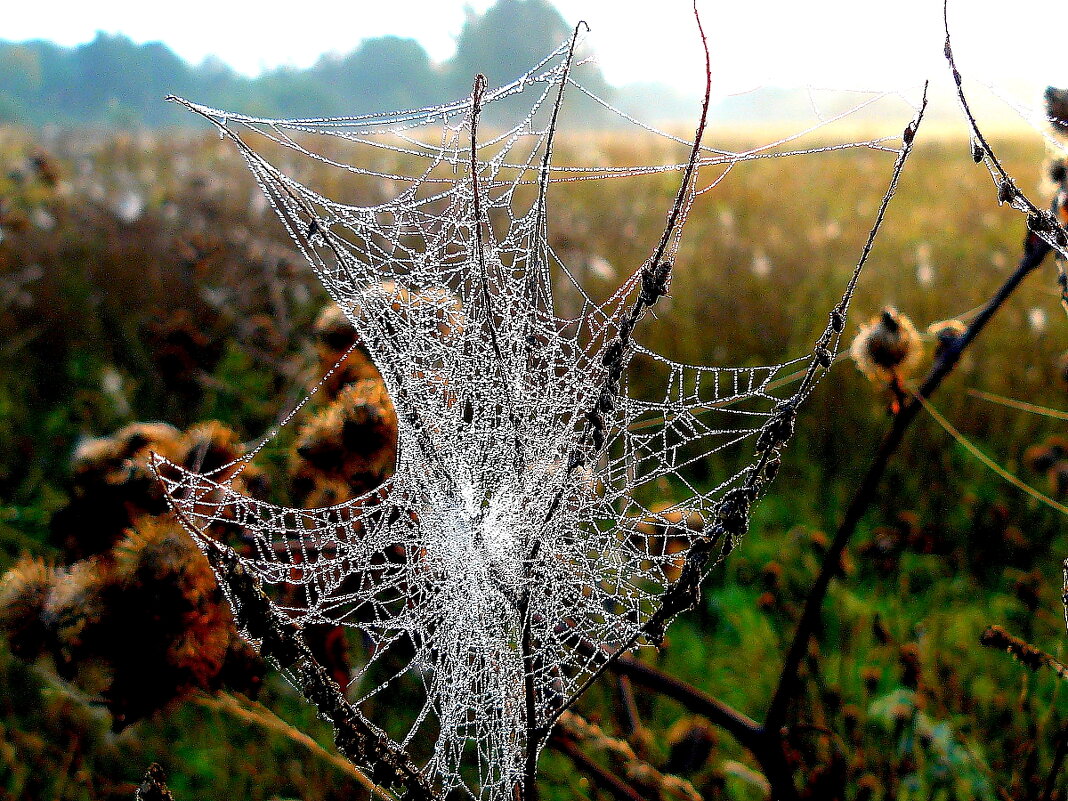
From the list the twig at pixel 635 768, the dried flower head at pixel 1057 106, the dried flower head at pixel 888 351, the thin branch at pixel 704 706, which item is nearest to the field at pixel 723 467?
the thin branch at pixel 704 706

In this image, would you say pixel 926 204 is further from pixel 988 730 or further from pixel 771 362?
pixel 988 730

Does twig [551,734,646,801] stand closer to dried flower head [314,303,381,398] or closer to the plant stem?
the plant stem

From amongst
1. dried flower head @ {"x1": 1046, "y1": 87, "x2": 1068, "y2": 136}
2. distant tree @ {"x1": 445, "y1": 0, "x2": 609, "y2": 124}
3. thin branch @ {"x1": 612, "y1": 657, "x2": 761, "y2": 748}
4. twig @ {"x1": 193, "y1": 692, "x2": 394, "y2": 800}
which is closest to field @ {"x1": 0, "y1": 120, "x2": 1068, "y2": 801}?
twig @ {"x1": 193, "y1": 692, "x2": 394, "y2": 800}

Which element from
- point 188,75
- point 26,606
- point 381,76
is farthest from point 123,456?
point 381,76

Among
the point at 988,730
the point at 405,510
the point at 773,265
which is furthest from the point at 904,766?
the point at 773,265

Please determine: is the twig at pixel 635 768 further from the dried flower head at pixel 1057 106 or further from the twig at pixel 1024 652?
the dried flower head at pixel 1057 106

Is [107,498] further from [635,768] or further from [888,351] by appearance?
[888,351]
